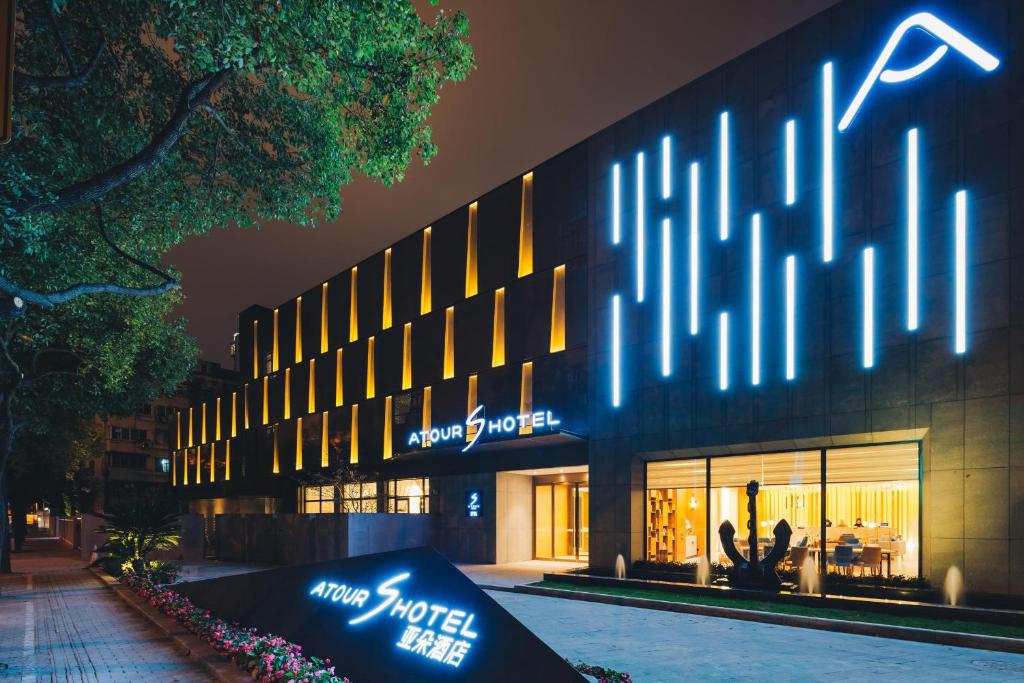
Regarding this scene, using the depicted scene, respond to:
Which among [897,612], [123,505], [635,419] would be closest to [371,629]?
[897,612]

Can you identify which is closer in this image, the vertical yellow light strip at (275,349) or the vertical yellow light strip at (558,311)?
the vertical yellow light strip at (558,311)

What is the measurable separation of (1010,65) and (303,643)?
1609 centimetres

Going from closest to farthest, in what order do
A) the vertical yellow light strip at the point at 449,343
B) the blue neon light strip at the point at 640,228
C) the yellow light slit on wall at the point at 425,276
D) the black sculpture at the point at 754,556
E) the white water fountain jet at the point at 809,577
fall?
1. the black sculpture at the point at 754,556
2. the white water fountain jet at the point at 809,577
3. the blue neon light strip at the point at 640,228
4. the vertical yellow light strip at the point at 449,343
5. the yellow light slit on wall at the point at 425,276

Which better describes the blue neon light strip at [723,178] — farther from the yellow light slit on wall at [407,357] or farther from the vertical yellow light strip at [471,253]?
the yellow light slit on wall at [407,357]

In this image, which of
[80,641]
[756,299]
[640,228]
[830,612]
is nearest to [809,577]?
[830,612]

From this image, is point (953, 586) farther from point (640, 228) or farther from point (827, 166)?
point (640, 228)

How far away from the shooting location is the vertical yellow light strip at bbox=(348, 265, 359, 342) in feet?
130

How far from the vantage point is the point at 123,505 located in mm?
23844

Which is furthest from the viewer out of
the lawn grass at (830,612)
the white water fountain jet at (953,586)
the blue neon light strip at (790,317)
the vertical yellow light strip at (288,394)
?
the vertical yellow light strip at (288,394)

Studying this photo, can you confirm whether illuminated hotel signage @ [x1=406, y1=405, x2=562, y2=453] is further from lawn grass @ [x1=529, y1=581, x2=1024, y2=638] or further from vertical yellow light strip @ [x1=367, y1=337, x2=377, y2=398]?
lawn grass @ [x1=529, y1=581, x2=1024, y2=638]

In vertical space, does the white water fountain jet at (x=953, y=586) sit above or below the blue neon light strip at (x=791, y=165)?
below

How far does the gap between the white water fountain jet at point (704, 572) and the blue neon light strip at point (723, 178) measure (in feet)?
27.2

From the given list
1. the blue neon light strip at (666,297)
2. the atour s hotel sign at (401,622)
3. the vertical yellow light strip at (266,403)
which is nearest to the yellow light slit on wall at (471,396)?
the blue neon light strip at (666,297)

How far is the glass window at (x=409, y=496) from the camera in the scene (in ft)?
112
